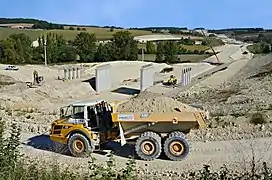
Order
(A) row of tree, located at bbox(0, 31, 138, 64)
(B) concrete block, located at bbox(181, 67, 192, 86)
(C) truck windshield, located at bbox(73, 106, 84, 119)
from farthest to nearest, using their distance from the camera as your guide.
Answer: (A) row of tree, located at bbox(0, 31, 138, 64), (B) concrete block, located at bbox(181, 67, 192, 86), (C) truck windshield, located at bbox(73, 106, 84, 119)

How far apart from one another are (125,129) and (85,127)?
1.06 meters

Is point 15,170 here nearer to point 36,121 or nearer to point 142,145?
point 142,145

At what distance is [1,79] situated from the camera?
4216 cm

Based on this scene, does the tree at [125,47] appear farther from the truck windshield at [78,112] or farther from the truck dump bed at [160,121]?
Result: the truck dump bed at [160,121]

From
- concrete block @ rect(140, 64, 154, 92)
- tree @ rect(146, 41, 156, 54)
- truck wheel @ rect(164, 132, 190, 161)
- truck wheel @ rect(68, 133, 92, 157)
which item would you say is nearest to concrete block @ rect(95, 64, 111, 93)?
concrete block @ rect(140, 64, 154, 92)

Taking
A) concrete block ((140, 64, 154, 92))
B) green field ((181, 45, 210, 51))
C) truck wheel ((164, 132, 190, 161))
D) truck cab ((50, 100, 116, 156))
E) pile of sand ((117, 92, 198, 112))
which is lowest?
truck wheel ((164, 132, 190, 161))

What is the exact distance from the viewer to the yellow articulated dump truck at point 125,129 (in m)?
12.4

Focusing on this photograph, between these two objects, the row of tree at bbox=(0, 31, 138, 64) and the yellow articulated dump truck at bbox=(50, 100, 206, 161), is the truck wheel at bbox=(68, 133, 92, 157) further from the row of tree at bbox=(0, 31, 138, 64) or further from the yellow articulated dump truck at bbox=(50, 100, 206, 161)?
the row of tree at bbox=(0, 31, 138, 64)

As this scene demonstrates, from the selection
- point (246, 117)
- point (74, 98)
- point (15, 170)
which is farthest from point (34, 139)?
point (74, 98)

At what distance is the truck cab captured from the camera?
1285 centimetres

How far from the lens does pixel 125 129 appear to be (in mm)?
12797

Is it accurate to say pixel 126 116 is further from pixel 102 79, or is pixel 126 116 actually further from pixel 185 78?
pixel 185 78

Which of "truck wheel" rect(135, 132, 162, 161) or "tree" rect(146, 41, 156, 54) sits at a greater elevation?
"tree" rect(146, 41, 156, 54)

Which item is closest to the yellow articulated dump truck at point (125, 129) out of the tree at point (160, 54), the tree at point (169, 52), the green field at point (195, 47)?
the tree at point (169, 52)
